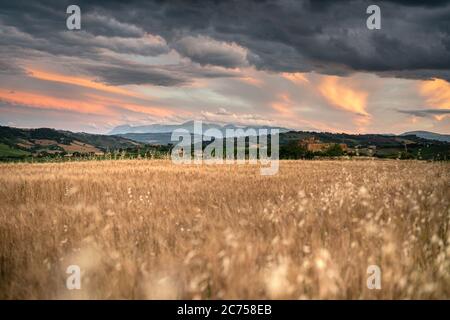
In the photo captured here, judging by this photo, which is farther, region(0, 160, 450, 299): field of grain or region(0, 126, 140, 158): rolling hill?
region(0, 126, 140, 158): rolling hill

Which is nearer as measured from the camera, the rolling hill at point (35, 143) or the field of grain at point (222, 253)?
the field of grain at point (222, 253)

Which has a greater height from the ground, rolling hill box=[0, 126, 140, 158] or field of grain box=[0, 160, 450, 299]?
rolling hill box=[0, 126, 140, 158]

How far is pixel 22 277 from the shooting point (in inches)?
176
